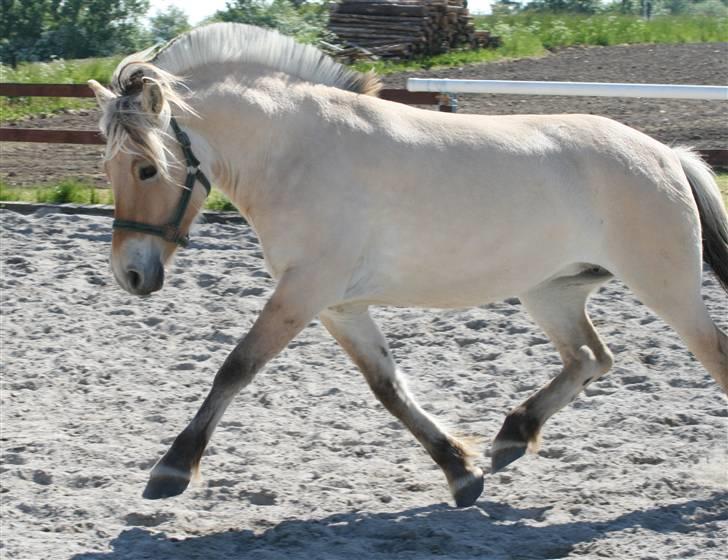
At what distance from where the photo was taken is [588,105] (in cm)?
1459

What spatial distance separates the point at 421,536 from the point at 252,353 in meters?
0.90

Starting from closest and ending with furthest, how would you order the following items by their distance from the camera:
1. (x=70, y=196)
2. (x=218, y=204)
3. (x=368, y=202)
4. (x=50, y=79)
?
(x=368, y=202) < (x=218, y=204) < (x=70, y=196) < (x=50, y=79)

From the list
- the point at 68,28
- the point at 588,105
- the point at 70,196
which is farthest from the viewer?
the point at 68,28

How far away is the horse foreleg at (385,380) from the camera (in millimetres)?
4773

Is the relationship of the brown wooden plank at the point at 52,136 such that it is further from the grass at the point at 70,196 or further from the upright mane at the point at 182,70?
the upright mane at the point at 182,70

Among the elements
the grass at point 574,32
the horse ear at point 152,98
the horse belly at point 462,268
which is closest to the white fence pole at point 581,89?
the horse belly at point 462,268

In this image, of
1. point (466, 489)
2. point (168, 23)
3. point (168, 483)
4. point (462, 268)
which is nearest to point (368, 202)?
point (462, 268)

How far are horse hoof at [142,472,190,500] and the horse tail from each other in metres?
2.43

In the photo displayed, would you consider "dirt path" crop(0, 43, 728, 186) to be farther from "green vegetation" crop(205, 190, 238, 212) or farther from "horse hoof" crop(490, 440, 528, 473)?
"horse hoof" crop(490, 440, 528, 473)

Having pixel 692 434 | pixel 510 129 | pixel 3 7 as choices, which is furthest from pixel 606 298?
pixel 3 7

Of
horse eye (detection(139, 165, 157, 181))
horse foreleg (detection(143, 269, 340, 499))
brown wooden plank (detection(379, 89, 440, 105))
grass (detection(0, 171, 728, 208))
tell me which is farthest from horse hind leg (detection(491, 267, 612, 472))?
brown wooden plank (detection(379, 89, 440, 105))

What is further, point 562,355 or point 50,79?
point 50,79

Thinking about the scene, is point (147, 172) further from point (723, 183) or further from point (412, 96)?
point (723, 183)

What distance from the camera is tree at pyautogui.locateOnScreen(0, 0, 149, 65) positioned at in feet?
83.6
